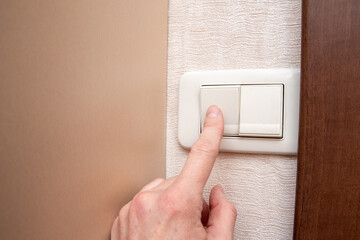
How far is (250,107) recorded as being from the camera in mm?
344

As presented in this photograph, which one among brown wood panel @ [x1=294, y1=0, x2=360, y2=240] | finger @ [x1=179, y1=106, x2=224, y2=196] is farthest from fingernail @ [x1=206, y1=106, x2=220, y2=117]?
brown wood panel @ [x1=294, y1=0, x2=360, y2=240]

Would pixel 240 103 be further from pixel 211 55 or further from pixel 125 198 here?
pixel 125 198

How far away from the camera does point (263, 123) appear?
1.12 feet

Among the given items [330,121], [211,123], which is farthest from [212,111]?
[330,121]

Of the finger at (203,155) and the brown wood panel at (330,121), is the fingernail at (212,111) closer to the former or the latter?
the finger at (203,155)

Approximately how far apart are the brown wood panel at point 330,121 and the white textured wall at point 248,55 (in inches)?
2.7

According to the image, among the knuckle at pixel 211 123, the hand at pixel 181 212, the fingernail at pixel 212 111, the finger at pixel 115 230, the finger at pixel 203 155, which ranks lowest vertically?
the finger at pixel 115 230

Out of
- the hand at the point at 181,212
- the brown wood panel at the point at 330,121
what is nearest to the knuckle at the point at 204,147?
the hand at the point at 181,212

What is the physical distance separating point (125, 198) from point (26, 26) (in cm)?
23

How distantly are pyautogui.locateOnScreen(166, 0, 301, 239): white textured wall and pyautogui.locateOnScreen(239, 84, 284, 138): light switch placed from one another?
4 cm

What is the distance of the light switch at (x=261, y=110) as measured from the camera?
336 mm

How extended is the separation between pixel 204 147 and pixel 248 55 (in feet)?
0.56

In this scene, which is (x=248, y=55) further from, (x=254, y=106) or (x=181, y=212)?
(x=181, y=212)

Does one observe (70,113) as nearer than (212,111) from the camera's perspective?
Yes
